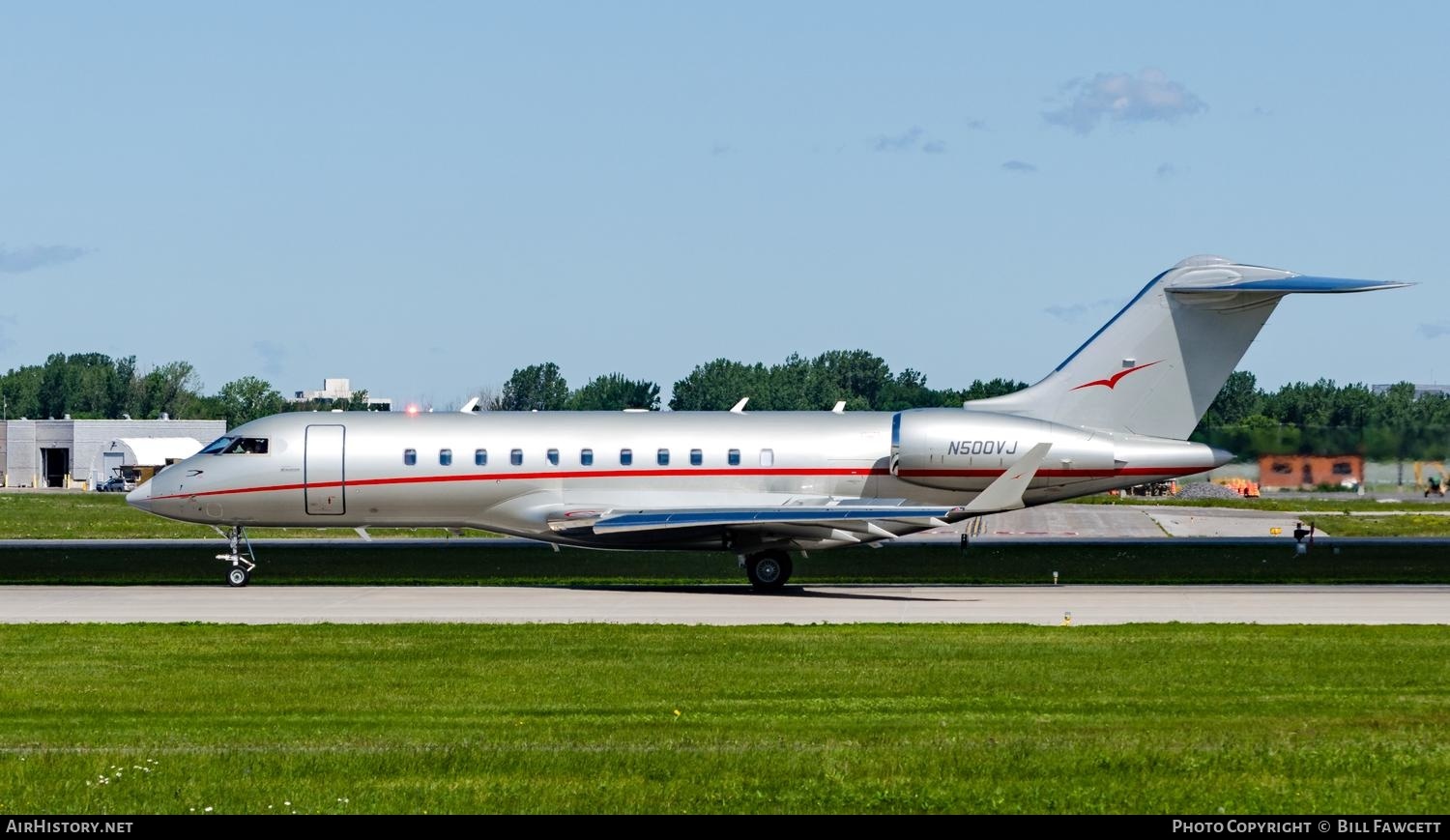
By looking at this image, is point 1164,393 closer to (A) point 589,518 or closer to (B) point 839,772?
(A) point 589,518

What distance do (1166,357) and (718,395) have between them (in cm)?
12253

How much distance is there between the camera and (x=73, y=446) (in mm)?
132500

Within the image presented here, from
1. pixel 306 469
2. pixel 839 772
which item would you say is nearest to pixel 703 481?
pixel 306 469

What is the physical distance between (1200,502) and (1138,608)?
206 feet

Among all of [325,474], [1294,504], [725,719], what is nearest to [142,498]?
[325,474]

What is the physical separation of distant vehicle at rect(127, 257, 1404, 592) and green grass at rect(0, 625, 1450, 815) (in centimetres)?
901

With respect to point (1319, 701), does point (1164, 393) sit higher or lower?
higher

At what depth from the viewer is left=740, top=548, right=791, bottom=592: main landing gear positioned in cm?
3325

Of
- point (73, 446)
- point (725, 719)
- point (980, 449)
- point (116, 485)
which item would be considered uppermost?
point (73, 446)

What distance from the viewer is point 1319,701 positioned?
55.4ft

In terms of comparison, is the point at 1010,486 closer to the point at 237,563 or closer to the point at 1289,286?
the point at 1289,286

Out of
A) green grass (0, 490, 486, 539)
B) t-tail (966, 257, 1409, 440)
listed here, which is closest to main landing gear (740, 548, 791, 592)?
t-tail (966, 257, 1409, 440)

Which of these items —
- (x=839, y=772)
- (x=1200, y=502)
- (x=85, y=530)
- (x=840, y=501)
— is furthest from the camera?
(x=1200, y=502)

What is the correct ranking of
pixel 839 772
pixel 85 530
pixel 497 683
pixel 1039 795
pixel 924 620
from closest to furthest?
pixel 1039 795
pixel 839 772
pixel 497 683
pixel 924 620
pixel 85 530
